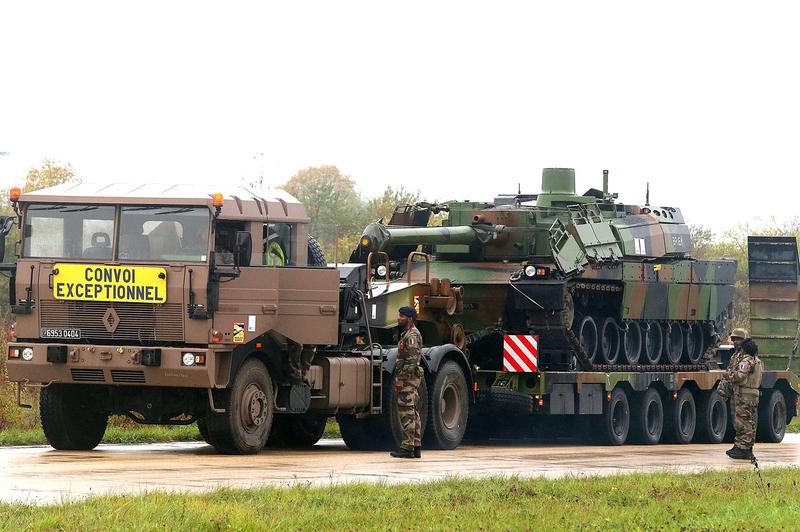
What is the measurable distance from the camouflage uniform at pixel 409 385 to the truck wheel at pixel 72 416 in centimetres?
355

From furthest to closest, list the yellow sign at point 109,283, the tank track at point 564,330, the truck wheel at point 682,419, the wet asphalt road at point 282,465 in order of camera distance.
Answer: the truck wheel at point 682,419 → the tank track at point 564,330 → the yellow sign at point 109,283 → the wet asphalt road at point 282,465

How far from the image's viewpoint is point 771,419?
29.4 m

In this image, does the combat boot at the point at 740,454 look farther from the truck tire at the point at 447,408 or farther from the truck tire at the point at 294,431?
the truck tire at the point at 294,431

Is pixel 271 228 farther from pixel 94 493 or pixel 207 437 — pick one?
pixel 94 493

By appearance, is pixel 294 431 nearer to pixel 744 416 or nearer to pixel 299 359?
pixel 299 359

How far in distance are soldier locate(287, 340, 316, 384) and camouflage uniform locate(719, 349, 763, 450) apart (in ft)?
18.9

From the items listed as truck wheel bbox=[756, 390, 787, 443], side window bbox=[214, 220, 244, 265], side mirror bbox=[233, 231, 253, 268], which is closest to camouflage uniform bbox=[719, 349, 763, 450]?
side mirror bbox=[233, 231, 253, 268]

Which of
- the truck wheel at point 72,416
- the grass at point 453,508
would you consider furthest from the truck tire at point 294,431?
the grass at point 453,508

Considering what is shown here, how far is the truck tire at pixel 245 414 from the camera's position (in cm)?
1823

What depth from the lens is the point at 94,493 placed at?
1305 centimetres

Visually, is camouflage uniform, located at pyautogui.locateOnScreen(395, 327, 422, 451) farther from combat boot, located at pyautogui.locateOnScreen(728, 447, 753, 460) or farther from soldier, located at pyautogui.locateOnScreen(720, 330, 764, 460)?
combat boot, located at pyautogui.locateOnScreen(728, 447, 753, 460)

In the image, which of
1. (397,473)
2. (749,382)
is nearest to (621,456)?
(749,382)

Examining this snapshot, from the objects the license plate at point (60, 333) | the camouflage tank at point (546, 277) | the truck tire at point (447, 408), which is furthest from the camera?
the camouflage tank at point (546, 277)

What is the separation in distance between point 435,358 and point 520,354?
305cm
